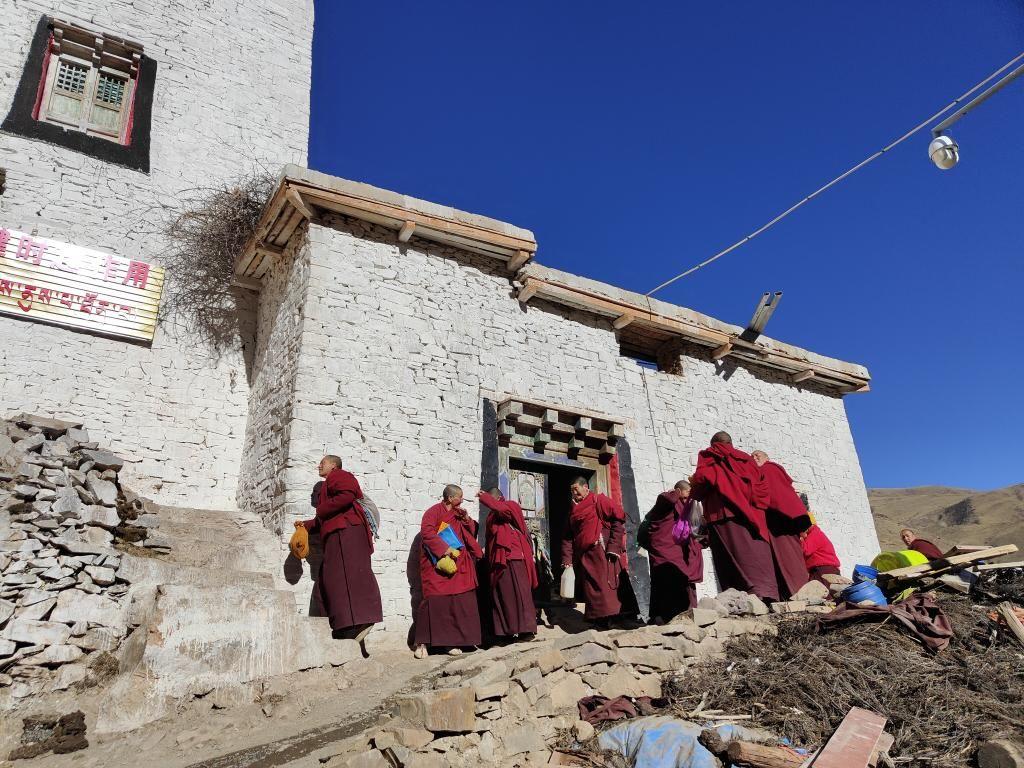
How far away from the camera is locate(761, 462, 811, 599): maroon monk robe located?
5.70m

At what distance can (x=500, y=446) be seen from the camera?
6.95m

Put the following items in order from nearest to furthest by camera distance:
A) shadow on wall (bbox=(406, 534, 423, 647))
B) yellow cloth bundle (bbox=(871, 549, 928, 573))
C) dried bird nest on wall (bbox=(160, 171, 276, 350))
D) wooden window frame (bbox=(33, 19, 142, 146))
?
yellow cloth bundle (bbox=(871, 549, 928, 573)) < shadow on wall (bbox=(406, 534, 423, 647)) < dried bird nest on wall (bbox=(160, 171, 276, 350)) < wooden window frame (bbox=(33, 19, 142, 146))

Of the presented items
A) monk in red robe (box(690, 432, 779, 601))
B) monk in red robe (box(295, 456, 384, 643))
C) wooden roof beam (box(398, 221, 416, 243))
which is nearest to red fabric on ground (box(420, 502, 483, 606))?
monk in red robe (box(295, 456, 384, 643))

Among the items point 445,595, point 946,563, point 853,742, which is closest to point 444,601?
point 445,595

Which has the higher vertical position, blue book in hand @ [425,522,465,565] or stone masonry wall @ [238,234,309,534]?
stone masonry wall @ [238,234,309,534]

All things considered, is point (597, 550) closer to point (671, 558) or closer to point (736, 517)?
point (671, 558)

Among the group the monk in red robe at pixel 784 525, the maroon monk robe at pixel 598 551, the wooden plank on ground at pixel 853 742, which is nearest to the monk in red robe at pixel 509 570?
the maroon monk robe at pixel 598 551

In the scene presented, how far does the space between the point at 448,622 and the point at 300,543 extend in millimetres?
1325

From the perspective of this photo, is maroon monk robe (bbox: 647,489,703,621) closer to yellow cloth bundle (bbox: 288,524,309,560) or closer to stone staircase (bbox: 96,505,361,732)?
stone staircase (bbox: 96,505,361,732)

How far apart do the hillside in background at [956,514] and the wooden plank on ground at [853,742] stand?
59.6 feet

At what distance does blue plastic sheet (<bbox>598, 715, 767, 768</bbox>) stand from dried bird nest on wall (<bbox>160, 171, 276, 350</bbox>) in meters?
6.21

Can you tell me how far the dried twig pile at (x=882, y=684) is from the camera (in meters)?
2.88

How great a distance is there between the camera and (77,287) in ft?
22.2

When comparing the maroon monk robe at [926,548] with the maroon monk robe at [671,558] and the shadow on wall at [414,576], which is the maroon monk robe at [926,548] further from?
the shadow on wall at [414,576]
